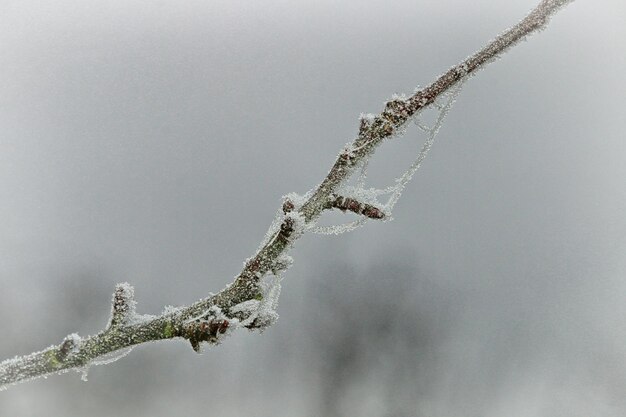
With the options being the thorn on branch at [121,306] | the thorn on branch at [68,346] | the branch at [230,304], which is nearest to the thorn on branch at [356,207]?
the branch at [230,304]

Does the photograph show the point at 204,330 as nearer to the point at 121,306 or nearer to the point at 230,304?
the point at 230,304

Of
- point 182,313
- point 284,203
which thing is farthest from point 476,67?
point 182,313

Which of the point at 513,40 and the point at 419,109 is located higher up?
the point at 513,40

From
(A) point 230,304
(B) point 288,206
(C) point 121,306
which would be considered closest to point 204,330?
(A) point 230,304

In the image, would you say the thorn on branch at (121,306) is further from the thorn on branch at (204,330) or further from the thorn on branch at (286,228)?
the thorn on branch at (286,228)

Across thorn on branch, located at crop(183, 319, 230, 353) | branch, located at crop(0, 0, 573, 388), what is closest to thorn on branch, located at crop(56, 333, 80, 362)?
branch, located at crop(0, 0, 573, 388)

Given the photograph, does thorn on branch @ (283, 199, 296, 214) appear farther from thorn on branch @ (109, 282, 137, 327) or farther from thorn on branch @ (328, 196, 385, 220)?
thorn on branch @ (109, 282, 137, 327)

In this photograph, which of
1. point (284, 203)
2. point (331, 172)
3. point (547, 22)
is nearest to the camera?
point (547, 22)

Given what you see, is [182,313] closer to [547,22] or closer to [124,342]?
[124,342]
